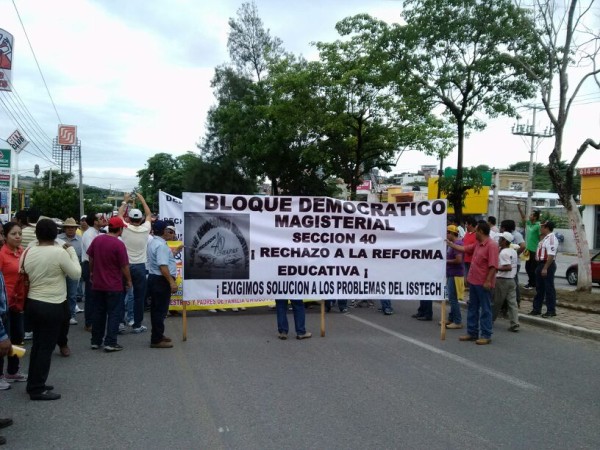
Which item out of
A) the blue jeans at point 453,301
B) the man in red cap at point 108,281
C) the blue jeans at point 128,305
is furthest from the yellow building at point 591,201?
the man in red cap at point 108,281

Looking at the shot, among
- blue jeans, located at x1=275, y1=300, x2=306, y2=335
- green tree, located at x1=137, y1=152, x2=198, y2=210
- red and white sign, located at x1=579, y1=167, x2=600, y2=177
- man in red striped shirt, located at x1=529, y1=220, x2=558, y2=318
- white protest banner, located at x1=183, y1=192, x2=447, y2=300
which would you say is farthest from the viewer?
green tree, located at x1=137, y1=152, x2=198, y2=210

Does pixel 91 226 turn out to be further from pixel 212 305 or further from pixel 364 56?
pixel 364 56

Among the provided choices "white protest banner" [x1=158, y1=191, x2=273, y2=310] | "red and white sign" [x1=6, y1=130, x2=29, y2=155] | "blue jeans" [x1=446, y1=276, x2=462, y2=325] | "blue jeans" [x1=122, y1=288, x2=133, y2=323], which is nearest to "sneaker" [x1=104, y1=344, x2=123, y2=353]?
"blue jeans" [x1=122, y1=288, x2=133, y2=323]

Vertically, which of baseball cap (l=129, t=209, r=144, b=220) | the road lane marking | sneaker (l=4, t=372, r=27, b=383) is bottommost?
sneaker (l=4, t=372, r=27, b=383)

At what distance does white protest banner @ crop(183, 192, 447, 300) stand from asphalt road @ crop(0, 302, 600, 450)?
0.80 metres

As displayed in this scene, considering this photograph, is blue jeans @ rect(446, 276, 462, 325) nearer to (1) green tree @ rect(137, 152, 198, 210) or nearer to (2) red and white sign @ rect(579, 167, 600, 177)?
(2) red and white sign @ rect(579, 167, 600, 177)

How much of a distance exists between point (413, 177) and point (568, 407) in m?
81.3

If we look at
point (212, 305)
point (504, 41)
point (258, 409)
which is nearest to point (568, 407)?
point (258, 409)

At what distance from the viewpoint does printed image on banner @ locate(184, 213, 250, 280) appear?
8.58 metres

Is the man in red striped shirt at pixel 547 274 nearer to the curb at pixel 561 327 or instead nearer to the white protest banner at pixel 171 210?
the curb at pixel 561 327

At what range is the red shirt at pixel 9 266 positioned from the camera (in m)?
6.53

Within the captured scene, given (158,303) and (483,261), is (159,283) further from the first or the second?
(483,261)

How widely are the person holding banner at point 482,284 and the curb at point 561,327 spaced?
→ 1.88 metres

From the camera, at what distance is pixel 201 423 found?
4.99 meters
